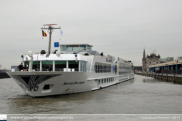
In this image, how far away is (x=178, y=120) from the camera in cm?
1207

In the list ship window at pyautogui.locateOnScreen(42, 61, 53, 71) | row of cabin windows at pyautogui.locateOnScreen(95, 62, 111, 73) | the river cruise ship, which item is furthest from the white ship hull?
row of cabin windows at pyautogui.locateOnScreen(95, 62, 111, 73)

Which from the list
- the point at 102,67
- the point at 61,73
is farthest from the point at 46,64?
the point at 102,67

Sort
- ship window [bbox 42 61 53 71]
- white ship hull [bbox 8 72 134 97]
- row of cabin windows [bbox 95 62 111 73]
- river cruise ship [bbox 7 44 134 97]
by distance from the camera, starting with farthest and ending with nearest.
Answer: row of cabin windows [bbox 95 62 111 73]
ship window [bbox 42 61 53 71]
river cruise ship [bbox 7 44 134 97]
white ship hull [bbox 8 72 134 97]

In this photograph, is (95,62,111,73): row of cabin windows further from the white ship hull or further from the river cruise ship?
the white ship hull

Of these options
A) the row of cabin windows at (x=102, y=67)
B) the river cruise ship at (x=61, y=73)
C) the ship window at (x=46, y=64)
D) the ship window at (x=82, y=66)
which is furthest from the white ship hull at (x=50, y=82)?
the row of cabin windows at (x=102, y=67)

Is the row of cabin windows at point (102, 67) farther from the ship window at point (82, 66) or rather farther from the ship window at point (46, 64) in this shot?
the ship window at point (46, 64)

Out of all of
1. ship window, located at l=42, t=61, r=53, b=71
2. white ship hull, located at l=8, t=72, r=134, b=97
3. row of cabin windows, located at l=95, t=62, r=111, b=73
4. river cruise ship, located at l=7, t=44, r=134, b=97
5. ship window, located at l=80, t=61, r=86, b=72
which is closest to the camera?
white ship hull, located at l=8, t=72, r=134, b=97

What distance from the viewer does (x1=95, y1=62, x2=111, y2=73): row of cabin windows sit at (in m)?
27.0

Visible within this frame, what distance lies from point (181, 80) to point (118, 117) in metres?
36.3

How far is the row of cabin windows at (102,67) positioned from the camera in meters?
27.0

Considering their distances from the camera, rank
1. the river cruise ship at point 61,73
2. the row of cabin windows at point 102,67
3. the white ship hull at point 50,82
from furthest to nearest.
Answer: the row of cabin windows at point 102,67 < the river cruise ship at point 61,73 < the white ship hull at point 50,82

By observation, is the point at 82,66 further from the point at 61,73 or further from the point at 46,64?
the point at 61,73

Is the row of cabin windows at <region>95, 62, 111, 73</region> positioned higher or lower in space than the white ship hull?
higher

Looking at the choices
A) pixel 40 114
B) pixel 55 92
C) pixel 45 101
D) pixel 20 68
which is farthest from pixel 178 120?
pixel 20 68
